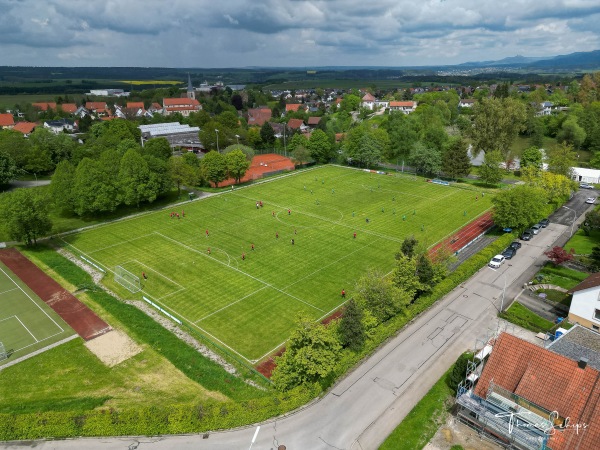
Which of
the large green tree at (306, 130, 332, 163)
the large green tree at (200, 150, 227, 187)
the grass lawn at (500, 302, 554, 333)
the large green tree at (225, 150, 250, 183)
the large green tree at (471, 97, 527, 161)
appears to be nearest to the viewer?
the grass lawn at (500, 302, 554, 333)

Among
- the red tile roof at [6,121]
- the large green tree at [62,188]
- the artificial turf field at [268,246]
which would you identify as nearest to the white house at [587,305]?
the artificial turf field at [268,246]

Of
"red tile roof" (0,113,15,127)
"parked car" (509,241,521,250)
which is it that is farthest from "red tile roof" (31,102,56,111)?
"parked car" (509,241,521,250)

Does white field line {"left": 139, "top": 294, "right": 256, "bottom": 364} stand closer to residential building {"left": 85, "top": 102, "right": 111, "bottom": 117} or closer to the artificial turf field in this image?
the artificial turf field

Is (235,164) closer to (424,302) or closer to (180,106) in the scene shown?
(424,302)

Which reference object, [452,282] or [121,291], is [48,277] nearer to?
[121,291]

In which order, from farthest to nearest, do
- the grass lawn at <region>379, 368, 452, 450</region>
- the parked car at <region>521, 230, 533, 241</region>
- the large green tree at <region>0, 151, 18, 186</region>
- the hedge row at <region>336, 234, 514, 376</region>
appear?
the large green tree at <region>0, 151, 18, 186</region>
the parked car at <region>521, 230, 533, 241</region>
the hedge row at <region>336, 234, 514, 376</region>
the grass lawn at <region>379, 368, 452, 450</region>
